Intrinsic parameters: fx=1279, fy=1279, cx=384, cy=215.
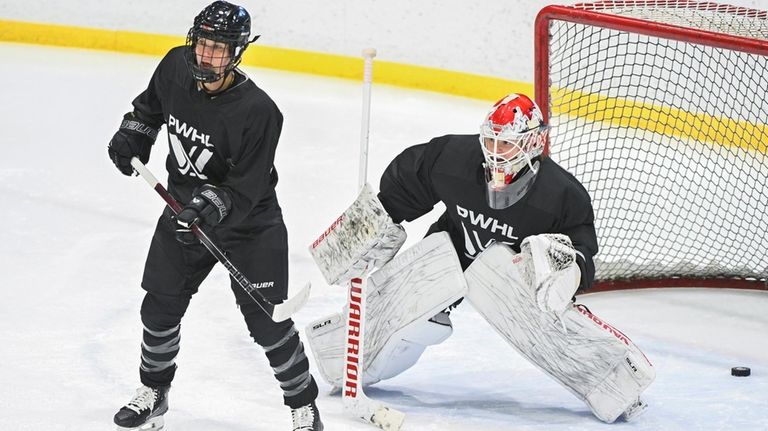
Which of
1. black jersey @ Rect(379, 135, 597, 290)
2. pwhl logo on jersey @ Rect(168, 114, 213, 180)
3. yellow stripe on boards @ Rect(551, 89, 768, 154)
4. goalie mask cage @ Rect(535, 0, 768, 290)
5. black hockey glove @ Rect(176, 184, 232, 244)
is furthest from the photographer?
yellow stripe on boards @ Rect(551, 89, 768, 154)

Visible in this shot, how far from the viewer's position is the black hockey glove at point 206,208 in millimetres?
2812

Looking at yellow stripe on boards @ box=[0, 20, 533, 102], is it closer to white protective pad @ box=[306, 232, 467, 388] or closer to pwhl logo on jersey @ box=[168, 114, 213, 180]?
white protective pad @ box=[306, 232, 467, 388]

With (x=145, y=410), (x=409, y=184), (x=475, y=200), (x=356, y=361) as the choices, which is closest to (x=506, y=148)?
(x=475, y=200)

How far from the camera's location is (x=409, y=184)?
3.29 m

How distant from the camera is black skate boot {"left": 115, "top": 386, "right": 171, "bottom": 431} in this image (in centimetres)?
306

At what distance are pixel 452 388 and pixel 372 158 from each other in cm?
244

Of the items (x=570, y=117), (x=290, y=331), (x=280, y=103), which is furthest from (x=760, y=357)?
(x=280, y=103)

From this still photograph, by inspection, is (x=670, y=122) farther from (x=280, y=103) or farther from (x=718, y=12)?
(x=280, y=103)

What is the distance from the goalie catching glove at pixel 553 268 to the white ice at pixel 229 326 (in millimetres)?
466

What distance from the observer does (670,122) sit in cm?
515

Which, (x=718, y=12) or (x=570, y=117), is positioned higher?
(x=718, y=12)

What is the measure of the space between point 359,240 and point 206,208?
51 cm

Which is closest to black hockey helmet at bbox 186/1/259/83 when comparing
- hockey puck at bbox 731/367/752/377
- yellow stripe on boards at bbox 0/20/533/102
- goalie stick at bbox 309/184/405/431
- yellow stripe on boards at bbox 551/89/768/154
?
goalie stick at bbox 309/184/405/431

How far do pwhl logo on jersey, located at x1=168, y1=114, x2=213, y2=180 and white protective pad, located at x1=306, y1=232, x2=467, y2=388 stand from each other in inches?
25.5
